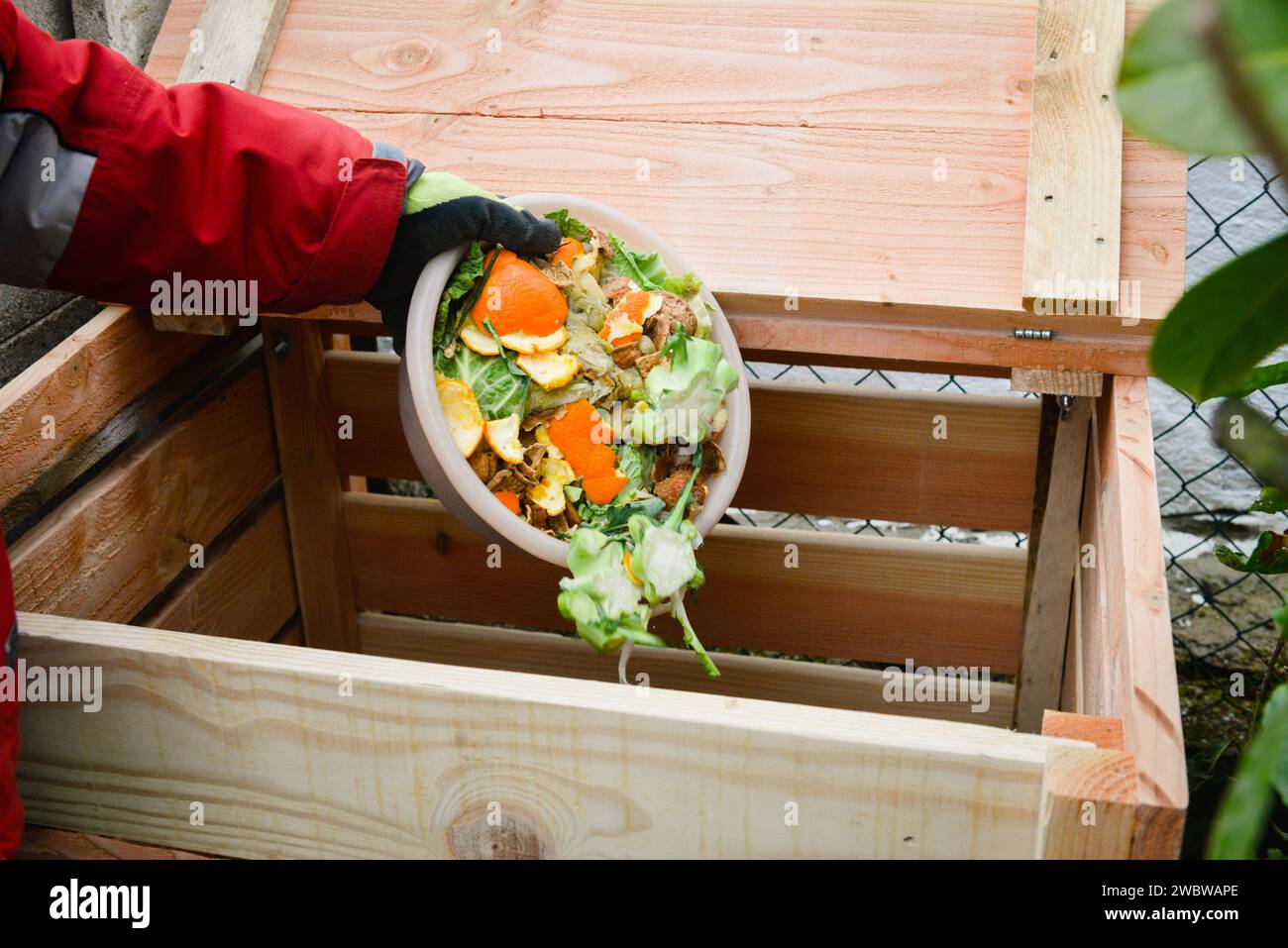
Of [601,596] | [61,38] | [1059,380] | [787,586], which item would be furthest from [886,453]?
[61,38]

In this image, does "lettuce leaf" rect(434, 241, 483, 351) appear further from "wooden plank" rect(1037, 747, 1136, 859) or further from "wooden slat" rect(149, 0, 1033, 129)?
"wooden plank" rect(1037, 747, 1136, 859)

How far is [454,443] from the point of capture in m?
1.31

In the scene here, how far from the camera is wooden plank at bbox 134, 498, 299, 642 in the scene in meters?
1.72

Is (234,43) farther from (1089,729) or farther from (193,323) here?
(1089,729)

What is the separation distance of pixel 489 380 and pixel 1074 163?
805 mm

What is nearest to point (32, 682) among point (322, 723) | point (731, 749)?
point (322, 723)

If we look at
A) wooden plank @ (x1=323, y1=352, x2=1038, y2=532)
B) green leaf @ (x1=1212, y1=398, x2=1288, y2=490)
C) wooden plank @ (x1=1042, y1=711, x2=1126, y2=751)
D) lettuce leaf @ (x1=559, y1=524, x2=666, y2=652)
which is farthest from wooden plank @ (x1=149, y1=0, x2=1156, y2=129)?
green leaf @ (x1=1212, y1=398, x2=1288, y2=490)

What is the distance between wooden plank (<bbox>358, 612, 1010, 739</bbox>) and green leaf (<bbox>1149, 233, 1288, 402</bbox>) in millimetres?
1508

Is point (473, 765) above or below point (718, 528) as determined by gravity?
below

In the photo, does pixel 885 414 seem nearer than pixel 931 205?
No
